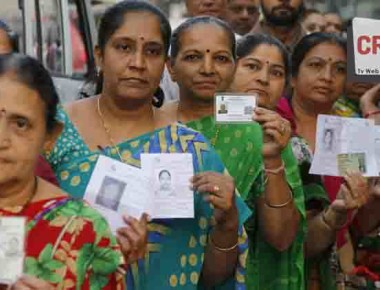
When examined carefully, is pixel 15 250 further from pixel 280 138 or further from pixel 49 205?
pixel 280 138

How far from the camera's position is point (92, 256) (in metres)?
3.29

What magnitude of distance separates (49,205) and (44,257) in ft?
0.50

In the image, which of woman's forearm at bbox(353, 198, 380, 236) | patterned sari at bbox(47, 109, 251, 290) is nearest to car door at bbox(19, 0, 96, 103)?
woman's forearm at bbox(353, 198, 380, 236)

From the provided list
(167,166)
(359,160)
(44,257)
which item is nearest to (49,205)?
(44,257)

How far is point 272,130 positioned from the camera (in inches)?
183

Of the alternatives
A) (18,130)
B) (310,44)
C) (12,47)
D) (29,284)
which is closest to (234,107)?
(12,47)

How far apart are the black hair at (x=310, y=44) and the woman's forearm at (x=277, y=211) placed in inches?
42.6

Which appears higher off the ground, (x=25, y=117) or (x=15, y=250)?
(x=25, y=117)

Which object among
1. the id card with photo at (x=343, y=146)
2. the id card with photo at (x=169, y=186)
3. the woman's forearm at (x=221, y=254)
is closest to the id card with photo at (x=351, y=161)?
the id card with photo at (x=343, y=146)

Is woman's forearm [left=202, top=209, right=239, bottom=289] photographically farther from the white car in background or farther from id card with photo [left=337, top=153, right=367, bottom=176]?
the white car in background

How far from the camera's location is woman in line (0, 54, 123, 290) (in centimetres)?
323

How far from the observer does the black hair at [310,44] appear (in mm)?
5840

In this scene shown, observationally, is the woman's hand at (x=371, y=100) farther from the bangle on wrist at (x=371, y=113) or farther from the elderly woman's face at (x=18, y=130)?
the elderly woman's face at (x=18, y=130)

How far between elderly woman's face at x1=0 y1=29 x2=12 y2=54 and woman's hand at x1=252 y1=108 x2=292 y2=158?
898 mm
